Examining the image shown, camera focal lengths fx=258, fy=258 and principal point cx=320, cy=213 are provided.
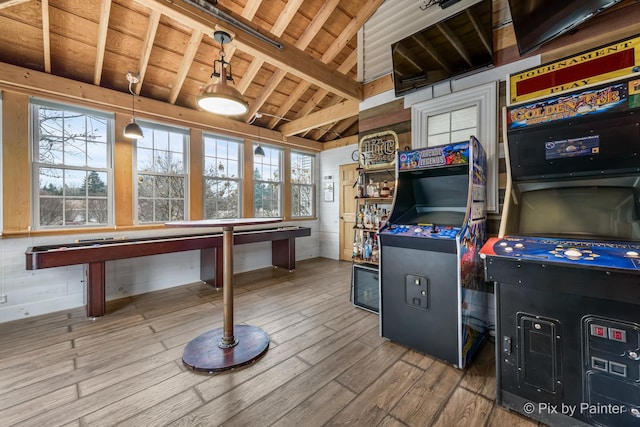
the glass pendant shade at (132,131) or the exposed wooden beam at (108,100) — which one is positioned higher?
the exposed wooden beam at (108,100)

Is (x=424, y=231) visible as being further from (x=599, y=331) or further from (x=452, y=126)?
(x=452, y=126)

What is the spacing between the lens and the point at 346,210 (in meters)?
5.76

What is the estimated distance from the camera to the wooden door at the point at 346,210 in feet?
18.5

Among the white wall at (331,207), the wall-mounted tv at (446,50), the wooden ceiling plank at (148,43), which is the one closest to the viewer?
the wall-mounted tv at (446,50)

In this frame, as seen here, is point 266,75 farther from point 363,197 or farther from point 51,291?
point 51,291

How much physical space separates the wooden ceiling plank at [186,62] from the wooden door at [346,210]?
337cm

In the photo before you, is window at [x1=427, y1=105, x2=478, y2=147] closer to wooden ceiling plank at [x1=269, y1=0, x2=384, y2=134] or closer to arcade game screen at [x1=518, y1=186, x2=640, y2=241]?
arcade game screen at [x1=518, y1=186, x2=640, y2=241]

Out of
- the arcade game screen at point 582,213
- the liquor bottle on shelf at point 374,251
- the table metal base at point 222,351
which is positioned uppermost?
the arcade game screen at point 582,213

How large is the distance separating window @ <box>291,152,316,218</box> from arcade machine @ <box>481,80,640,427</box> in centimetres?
450

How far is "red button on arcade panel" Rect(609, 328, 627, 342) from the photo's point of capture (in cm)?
123

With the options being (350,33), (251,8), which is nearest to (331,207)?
(350,33)

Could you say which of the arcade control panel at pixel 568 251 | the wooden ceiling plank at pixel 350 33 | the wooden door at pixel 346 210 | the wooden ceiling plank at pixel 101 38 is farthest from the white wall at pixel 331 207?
the arcade control panel at pixel 568 251

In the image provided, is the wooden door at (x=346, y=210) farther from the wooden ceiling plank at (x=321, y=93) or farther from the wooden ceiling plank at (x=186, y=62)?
the wooden ceiling plank at (x=186, y=62)

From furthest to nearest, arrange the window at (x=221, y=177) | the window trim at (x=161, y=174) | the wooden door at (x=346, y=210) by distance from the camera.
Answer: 1. the wooden door at (x=346, y=210)
2. the window at (x=221, y=177)
3. the window trim at (x=161, y=174)
